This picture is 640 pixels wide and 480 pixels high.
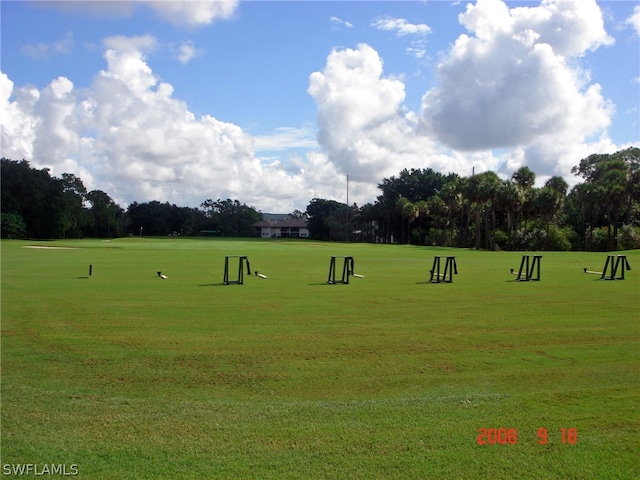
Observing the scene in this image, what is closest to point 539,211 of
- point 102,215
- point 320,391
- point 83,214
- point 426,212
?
point 426,212

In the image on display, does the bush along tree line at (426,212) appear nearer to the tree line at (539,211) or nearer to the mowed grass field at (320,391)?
the tree line at (539,211)

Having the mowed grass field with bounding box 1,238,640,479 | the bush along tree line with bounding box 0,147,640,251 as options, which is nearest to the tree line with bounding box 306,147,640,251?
the bush along tree line with bounding box 0,147,640,251

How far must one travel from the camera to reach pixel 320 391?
796 cm

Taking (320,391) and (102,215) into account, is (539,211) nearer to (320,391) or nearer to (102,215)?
(320,391)

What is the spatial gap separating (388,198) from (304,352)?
123 m

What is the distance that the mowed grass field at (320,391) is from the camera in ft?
19.2

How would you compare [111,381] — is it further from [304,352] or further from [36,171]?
[36,171]

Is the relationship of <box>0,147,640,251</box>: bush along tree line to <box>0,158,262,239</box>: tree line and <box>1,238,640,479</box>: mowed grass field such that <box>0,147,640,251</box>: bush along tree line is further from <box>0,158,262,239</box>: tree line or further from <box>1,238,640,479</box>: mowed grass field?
<box>1,238,640,479</box>: mowed grass field

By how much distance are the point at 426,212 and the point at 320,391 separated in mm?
108005

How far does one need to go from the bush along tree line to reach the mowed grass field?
64.0 metres

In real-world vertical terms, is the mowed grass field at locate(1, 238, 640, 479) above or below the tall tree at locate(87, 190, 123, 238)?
below

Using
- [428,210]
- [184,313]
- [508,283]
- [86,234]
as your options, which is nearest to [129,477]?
[184,313]

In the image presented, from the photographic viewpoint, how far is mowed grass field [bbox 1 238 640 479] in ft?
19.2

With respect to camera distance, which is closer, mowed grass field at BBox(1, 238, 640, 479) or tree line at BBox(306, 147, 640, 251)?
mowed grass field at BBox(1, 238, 640, 479)
